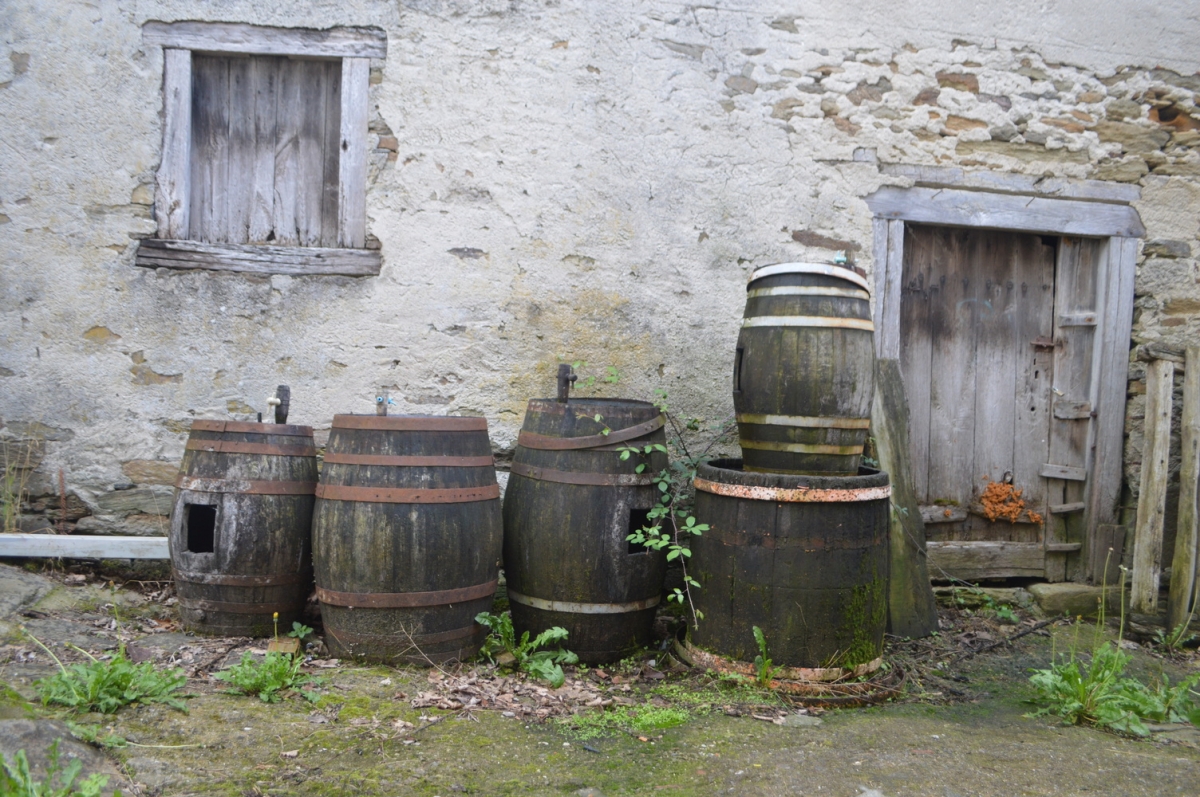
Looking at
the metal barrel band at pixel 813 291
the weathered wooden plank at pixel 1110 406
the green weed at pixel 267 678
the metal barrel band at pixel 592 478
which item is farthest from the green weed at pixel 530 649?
the weathered wooden plank at pixel 1110 406

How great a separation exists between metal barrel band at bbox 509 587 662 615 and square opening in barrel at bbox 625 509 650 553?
8.2 inches

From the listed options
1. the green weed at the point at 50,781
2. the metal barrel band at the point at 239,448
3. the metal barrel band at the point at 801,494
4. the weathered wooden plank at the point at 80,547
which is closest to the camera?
the green weed at the point at 50,781

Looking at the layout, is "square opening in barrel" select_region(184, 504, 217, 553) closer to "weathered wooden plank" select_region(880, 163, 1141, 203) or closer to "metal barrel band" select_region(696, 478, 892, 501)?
"metal barrel band" select_region(696, 478, 892, 501)

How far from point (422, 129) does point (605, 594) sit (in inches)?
92.6

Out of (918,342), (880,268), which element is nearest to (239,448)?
(880,268)

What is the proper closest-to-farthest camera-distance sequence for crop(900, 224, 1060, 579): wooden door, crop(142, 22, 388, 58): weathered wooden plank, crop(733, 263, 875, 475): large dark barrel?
1. crop(733, 263, 875, 475): large dark barrel
2. crop(142, 22, 388, 58): weathered wooden plank
3. crop(900, 224, 1060, 579): wooden door

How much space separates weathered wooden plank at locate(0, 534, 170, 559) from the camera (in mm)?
3740

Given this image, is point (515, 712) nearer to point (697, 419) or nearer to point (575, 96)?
point (697, 419)

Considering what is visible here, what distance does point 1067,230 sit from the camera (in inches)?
178

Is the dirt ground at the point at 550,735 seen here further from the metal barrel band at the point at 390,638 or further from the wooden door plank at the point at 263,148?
the wooden door plank at the point at 263,148

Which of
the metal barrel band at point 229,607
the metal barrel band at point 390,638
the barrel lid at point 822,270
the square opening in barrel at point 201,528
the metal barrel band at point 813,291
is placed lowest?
the metal barrel band at point 390,638

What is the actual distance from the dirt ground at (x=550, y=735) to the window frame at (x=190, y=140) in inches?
63.4

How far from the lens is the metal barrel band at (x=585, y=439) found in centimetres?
332

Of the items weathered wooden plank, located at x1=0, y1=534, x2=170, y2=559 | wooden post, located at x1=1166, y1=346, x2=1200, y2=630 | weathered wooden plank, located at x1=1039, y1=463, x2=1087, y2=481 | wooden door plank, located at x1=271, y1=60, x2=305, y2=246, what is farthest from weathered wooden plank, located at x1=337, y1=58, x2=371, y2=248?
wooden post, located at x1=1166, y1=346, x2=1200, y2=630
